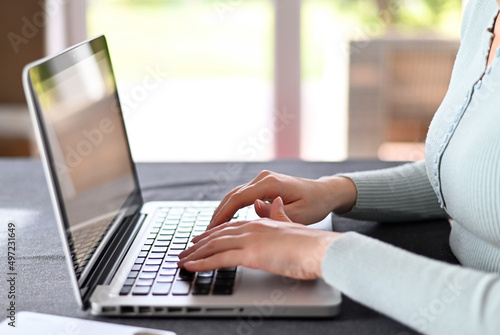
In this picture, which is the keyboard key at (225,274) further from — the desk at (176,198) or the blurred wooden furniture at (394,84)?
the blurred wooden furniture at (394,84)

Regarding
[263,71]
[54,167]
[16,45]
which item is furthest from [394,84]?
[54,167]

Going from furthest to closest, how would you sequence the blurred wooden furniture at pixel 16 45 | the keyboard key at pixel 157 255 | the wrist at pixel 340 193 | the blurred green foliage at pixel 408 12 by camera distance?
the blurred green foliage at pixel 408 12 < the blurred wooden furniture at pixel 16 45 < the wrist at pixel 340 193 < the keyboard key at pixel 157 255

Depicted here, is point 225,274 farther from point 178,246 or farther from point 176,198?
point 176,198

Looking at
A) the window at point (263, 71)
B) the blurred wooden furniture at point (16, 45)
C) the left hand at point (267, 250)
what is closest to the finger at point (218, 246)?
the left hand at point (267, 250)

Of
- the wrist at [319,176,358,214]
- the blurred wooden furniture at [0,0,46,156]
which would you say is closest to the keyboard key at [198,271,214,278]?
the wrist at [319,176,358,214]

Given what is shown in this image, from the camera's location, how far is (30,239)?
3.29 feet

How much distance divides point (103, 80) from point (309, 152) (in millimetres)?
2451

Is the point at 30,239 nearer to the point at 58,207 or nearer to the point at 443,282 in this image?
the point at 58,207

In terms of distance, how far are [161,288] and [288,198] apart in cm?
30

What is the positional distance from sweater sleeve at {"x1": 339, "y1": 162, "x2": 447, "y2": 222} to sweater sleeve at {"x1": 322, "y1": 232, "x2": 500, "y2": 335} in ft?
1.01

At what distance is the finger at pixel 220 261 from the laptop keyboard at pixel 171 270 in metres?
0.01

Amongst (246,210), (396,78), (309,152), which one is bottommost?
(309,152)

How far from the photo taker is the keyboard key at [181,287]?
734 millimetres

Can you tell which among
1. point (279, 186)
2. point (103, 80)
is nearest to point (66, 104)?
point (103, 80)
